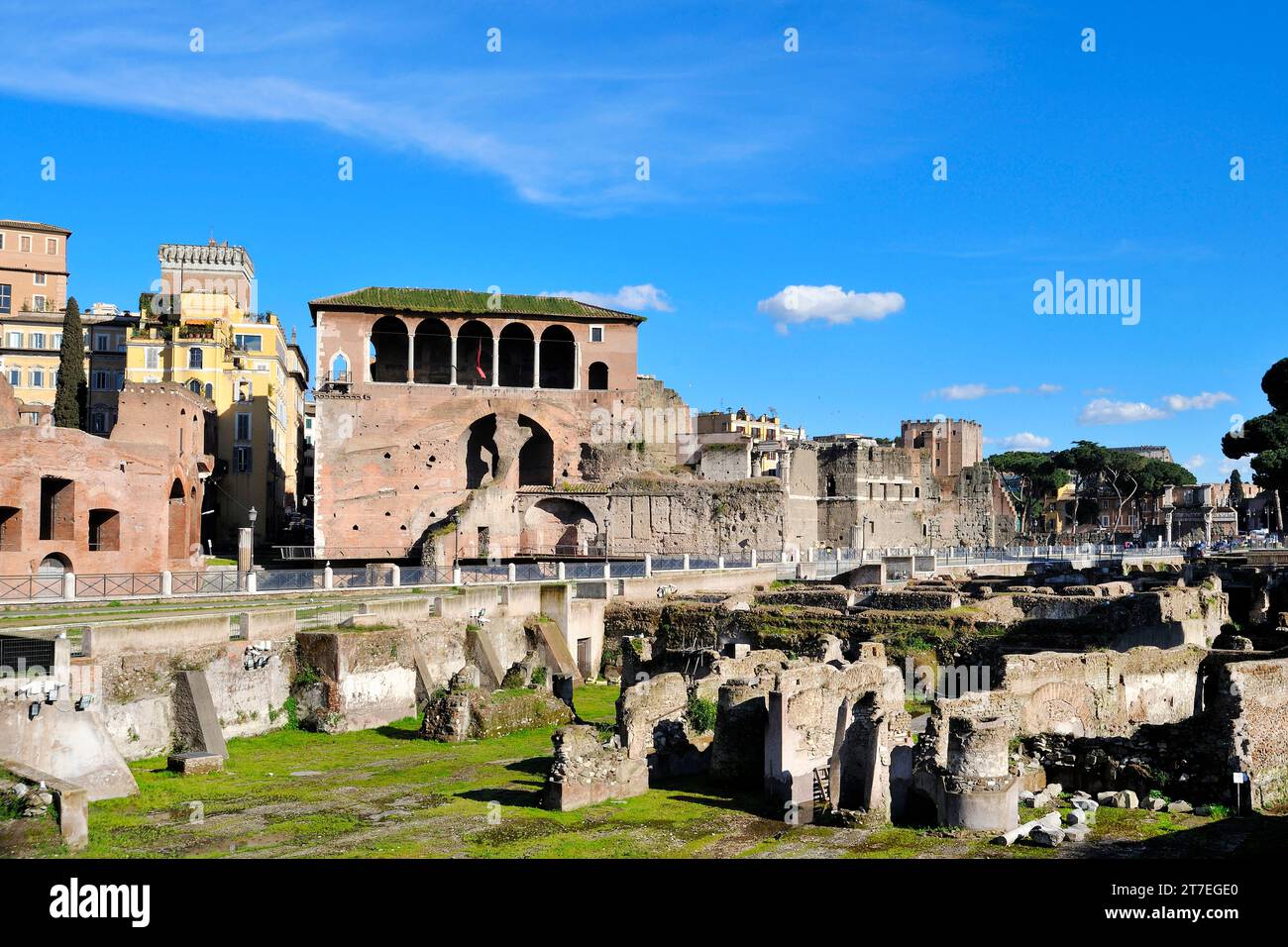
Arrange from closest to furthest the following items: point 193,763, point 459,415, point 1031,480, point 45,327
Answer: point 193,763, point 459,415, point 45,327, point 1031,480

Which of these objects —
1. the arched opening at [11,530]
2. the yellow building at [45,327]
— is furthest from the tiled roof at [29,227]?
the arched opening at [11,530]

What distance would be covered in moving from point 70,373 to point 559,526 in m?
24.1

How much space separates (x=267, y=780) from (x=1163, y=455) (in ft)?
527

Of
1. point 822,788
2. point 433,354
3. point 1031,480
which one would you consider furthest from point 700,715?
point 1031,480

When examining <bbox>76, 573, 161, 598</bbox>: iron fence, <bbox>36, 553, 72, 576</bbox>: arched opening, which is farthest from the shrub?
<bbox>36, 553, 72, 576</bbox>: arched opening

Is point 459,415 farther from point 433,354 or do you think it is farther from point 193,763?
point 193,763

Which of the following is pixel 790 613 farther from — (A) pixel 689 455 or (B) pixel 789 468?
(B) pixel 789 468

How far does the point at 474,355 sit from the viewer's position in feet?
207

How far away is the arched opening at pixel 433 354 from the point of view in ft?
204

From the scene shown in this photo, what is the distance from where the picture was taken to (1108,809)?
15.8 meters

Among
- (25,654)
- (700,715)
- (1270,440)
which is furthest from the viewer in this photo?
(1270,440)

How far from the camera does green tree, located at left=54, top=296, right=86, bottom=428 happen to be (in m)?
54.8
